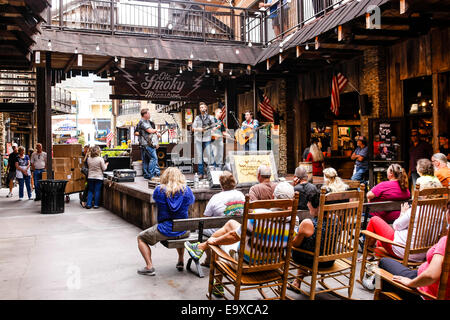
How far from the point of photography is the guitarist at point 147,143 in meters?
9.65

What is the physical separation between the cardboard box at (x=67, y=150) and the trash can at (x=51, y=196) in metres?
2.88

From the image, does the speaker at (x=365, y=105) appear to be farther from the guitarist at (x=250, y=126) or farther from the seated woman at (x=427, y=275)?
the seated woman at (x=427, y=275)

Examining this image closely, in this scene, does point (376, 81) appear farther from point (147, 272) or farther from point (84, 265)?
point (84, 265)

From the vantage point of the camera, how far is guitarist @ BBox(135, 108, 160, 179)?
9.65 m

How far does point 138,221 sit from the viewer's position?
26.7 feet

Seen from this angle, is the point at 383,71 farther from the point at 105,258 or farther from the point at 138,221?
the point at 105,258

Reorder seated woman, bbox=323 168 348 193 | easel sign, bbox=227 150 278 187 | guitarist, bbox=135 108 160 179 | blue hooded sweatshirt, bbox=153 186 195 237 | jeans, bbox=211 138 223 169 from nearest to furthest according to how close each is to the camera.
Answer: blue hooded sweatshirt, bbox=153 186 195 237, seated woman, bbox=323 168 348 193, easel sign, bbox=227 150 278 187, guitarist, bbox=135 108 160 179, jeans, bbox=211 138 223 169

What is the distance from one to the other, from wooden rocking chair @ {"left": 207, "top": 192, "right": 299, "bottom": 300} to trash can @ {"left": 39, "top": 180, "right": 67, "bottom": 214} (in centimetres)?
736

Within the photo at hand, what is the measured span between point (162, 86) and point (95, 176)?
11.8ft

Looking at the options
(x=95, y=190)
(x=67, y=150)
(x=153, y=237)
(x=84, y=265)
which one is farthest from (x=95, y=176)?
(x=153, y=237)

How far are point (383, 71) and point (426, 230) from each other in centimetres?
746

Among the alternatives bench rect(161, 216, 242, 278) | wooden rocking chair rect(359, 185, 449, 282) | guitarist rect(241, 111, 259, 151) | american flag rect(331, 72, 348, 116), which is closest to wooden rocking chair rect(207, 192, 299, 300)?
bench rect(161, 216, 242, 278)

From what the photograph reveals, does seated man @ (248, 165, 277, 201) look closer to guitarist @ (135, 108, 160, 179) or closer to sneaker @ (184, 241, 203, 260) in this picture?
sneaker @ (184, 241, 203, 260)
